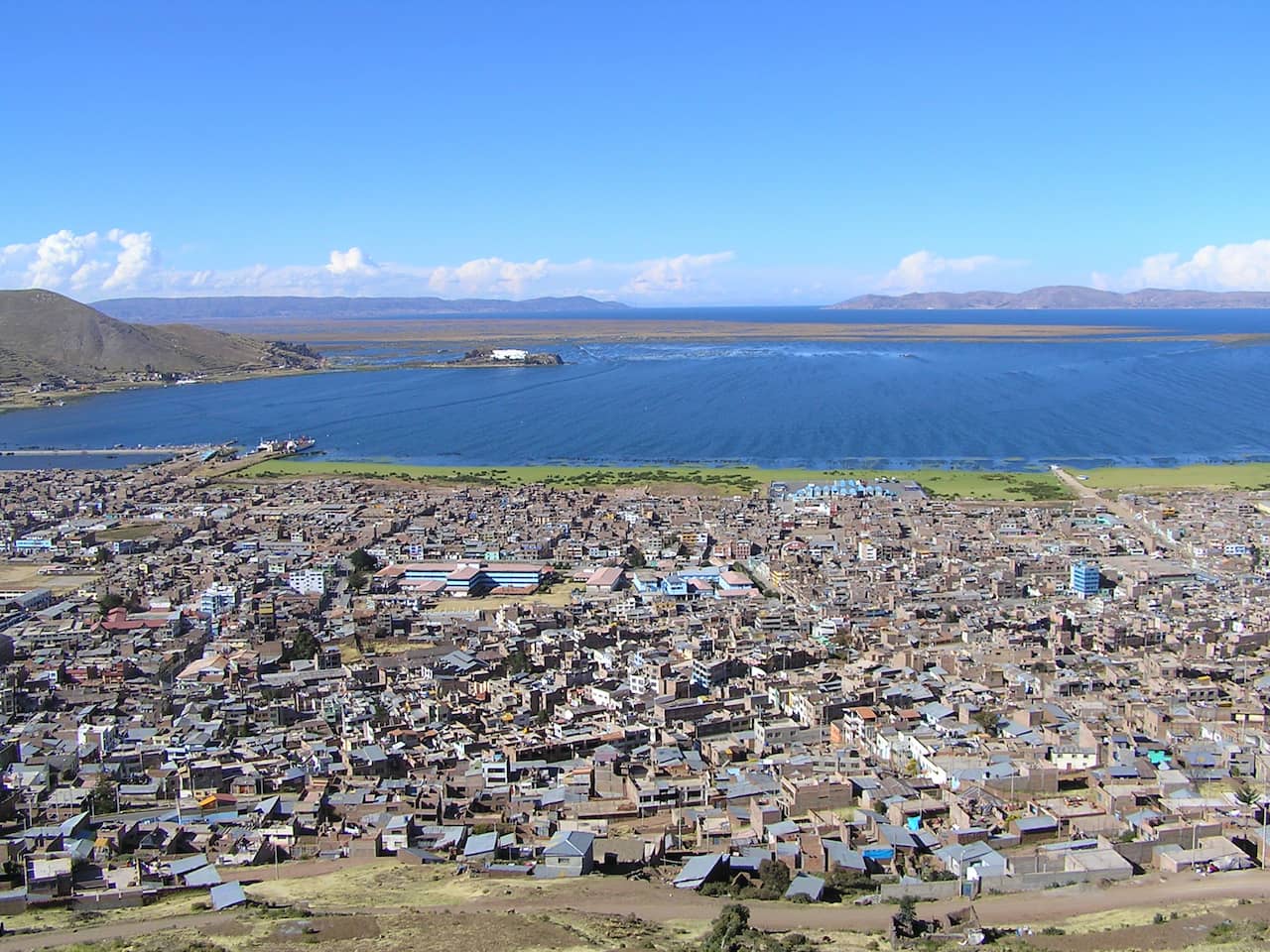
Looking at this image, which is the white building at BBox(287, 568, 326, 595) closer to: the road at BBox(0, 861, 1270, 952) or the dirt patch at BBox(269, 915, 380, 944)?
the road at BBox(0, 861, 1270, 952)

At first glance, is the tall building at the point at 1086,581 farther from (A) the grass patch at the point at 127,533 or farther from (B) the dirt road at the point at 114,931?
(A) the grass patch at the point at 127,533

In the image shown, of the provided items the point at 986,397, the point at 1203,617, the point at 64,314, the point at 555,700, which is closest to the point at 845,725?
the point at 555,700

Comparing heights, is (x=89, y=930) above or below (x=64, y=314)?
below

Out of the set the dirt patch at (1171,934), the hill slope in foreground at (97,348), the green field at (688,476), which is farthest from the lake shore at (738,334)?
the dirt patch at (1171,934)

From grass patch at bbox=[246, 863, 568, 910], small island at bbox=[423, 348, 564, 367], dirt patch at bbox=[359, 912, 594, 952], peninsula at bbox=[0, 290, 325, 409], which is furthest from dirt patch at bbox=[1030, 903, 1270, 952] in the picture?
small island at bbox=[423, 348, 564, 367]

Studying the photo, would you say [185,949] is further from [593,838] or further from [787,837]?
[787,837]

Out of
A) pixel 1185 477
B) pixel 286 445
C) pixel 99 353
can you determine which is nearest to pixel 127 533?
pixel 286 445
